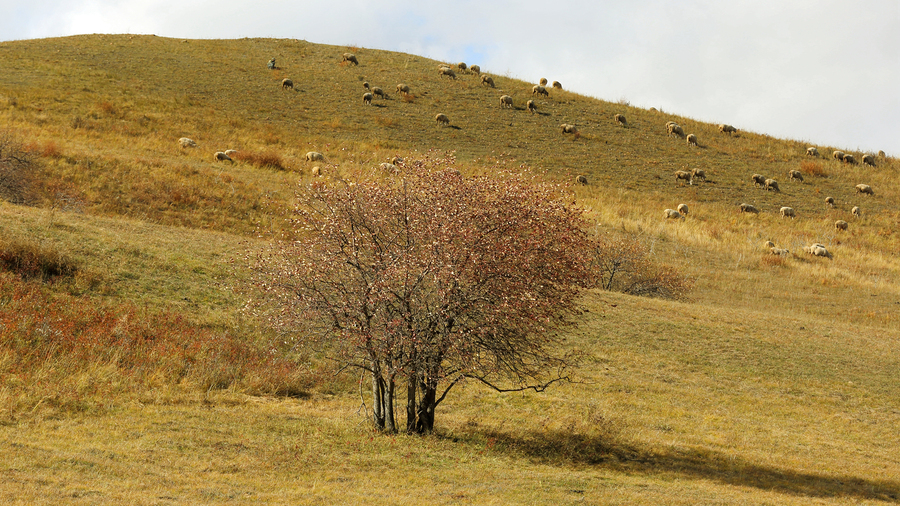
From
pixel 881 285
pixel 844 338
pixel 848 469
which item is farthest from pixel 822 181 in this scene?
pixel 848 469

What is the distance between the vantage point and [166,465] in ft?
32.2

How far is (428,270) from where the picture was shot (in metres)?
11.6

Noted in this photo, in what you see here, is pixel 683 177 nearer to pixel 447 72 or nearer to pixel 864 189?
pixel 864 189

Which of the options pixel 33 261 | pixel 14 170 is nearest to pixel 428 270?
pixel 33 261

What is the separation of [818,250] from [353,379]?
35.0m

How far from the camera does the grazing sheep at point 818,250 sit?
42656 millimetres

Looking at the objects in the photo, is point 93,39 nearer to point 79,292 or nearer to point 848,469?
point 79,292

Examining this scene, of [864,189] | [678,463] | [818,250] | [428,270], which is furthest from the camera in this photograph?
[864,189]

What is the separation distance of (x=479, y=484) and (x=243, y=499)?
11.8 ft

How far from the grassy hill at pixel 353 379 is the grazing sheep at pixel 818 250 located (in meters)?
0.64

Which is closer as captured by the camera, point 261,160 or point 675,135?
point 261,160

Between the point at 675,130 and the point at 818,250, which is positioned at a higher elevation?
the point at 675,130

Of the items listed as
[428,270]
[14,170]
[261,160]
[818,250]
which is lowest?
[428,270]

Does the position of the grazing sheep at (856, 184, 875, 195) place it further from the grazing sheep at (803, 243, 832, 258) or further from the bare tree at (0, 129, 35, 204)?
the bare tree at (0, 129, 35, 204)
